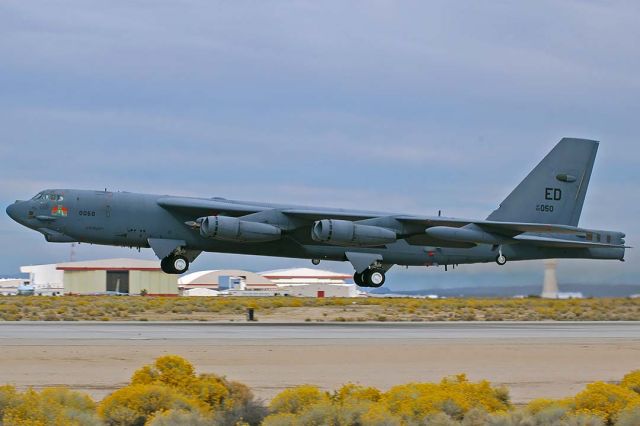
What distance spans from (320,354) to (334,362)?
139 centimetres

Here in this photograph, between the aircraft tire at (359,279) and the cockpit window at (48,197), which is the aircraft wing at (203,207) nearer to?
the cockpit window at (48,197)

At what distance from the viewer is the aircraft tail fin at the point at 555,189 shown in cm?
4141

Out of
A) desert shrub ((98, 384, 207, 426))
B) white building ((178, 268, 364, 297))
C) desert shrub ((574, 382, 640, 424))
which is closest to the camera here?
desert shrub ((98, 384, 207, 426))

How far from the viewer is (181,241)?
3578cm

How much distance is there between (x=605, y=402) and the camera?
12.5m

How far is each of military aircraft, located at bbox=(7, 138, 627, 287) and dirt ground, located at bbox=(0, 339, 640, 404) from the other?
10819 millimetres

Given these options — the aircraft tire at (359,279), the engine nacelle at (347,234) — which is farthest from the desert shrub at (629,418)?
the aircraft tire at (359,279)

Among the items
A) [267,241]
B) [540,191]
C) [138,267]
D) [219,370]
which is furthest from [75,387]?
[138,267]

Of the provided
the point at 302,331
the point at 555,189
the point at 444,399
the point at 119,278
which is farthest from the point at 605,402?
the point at 119,278

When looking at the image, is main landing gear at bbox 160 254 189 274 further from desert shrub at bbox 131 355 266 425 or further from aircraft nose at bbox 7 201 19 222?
desert shrub at bbox 131 355 266 425

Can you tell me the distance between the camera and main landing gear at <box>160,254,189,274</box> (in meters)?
35.7

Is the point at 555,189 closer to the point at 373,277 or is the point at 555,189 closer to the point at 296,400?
the point at 373,277

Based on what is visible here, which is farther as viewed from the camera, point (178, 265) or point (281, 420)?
point (178, 265)

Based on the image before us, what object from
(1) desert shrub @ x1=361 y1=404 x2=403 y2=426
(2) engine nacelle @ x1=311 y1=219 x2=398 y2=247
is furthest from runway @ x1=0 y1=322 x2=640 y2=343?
(1) desert shrub @ x1=361 y1=404 x2=403 y2=426
